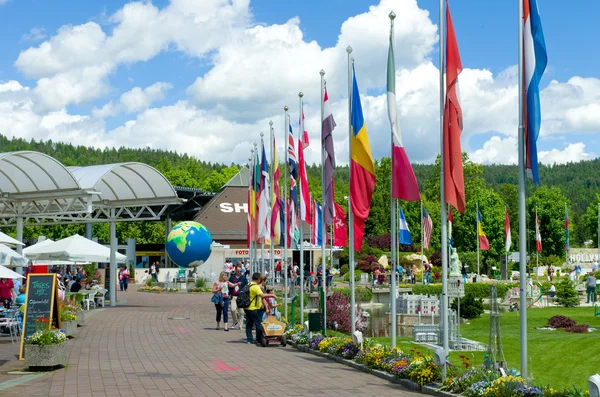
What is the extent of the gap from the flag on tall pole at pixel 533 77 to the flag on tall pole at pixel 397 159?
3548 millimetres

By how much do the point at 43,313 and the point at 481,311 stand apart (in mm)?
24097

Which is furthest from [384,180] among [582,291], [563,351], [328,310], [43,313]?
[43,313]

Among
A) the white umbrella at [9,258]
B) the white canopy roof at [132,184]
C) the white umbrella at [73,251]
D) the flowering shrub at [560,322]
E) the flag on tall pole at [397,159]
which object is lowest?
the flowering shrub at [560,322]

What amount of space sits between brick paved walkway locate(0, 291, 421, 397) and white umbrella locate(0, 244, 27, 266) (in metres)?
2.73

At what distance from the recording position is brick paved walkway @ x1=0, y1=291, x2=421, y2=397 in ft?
40.8

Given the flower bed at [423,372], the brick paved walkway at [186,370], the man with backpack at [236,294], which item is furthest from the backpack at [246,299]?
the man with backpack at [236,294]

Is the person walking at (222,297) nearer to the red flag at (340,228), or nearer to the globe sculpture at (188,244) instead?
the red flag at (340,228)

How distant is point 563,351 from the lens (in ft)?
72.3

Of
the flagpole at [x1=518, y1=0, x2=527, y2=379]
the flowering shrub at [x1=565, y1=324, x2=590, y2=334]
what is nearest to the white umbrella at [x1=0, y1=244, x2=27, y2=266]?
the flagpole at [x1=518, y1=0, x2=527, y2=379]

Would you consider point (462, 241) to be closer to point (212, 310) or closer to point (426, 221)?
point (426, 221)

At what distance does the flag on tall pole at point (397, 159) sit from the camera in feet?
48.0

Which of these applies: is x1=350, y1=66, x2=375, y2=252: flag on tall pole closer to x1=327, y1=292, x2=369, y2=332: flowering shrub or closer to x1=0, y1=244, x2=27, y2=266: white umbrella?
x1=0, y1=244, x2=27, y2=266: white umbrella

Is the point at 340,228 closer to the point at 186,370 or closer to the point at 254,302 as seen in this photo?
the point at 254,302

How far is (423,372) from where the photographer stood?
41.4ft
